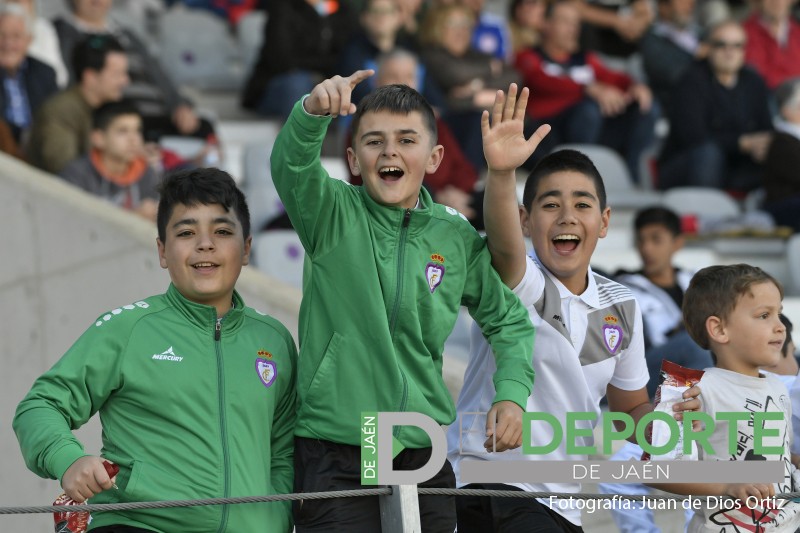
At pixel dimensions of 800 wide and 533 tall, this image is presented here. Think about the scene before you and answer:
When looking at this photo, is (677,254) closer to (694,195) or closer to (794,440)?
(694,195)

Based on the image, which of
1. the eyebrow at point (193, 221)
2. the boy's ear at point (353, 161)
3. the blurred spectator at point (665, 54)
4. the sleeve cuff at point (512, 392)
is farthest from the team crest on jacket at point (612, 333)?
the blurred spectator at point (665, 54)

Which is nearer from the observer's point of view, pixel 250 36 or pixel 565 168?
pixel 565 168

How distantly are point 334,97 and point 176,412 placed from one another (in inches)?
34.9

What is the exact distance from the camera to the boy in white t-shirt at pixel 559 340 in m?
4.10

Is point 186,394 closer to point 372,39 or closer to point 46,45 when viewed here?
point 372,39

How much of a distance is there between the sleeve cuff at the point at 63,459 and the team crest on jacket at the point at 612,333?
157 cm

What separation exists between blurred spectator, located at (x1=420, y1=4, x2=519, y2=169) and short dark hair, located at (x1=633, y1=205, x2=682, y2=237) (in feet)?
5.01

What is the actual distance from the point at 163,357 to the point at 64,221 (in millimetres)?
3161

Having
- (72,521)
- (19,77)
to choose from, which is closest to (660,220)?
(19,77)

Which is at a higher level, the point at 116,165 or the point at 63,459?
the point at 116,165

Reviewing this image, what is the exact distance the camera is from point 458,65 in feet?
29.9

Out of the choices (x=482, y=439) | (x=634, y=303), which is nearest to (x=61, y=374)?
(x=482, y=439)

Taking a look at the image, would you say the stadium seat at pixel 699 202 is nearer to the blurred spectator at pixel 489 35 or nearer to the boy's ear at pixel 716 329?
the blurred spectator at pixel 489 35

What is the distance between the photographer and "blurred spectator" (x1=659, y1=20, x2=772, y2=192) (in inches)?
362
